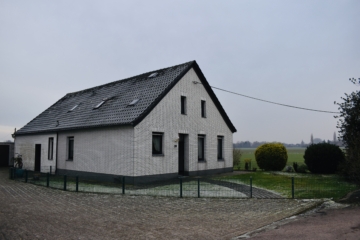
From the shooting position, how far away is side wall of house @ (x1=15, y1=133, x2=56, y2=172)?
22.2 m

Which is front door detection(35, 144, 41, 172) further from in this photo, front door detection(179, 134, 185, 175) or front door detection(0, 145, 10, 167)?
front door detection(179, 134, 185, 175)

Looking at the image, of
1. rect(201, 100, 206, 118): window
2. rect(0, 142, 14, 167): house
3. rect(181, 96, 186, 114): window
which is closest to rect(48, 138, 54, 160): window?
rect(181, 96, 186, 114): window

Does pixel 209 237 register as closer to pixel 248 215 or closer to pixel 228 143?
pixel 248 215

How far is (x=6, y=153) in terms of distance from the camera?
1240 inches

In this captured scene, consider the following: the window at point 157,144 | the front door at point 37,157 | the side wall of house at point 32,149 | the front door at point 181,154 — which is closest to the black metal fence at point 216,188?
the window at point 157,144

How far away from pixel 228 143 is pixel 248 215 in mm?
14551

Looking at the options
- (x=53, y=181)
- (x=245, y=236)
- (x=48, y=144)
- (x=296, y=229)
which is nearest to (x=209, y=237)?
(x=245, y=236)

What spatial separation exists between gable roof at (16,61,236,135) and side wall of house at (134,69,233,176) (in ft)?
1.48

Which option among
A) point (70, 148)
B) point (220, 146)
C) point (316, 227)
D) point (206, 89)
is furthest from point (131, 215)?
point (220, 146)

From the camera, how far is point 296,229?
7445mm

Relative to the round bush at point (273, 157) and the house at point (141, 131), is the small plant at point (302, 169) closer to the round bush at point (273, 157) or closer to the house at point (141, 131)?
the round bush at point (273, 157)

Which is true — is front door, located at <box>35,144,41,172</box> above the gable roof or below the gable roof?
below

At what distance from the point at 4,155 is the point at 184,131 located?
21.7m

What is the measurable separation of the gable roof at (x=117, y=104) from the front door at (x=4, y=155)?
6.35 m
